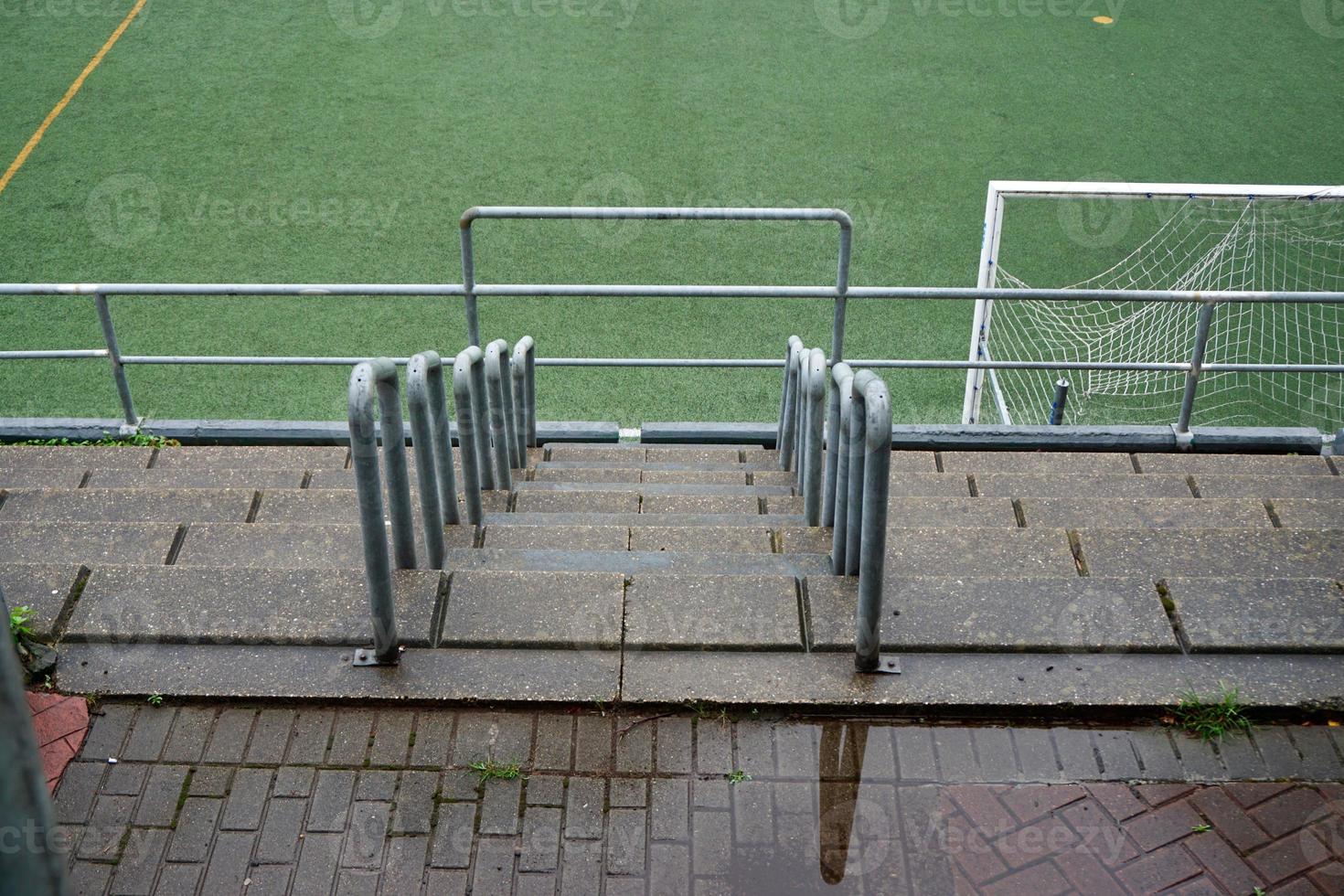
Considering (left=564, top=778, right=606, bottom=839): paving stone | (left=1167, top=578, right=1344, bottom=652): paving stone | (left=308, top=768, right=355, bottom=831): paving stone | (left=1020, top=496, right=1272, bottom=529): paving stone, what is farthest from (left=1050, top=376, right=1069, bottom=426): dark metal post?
(left=308, top=768, right=355, bottom=831): paving stone

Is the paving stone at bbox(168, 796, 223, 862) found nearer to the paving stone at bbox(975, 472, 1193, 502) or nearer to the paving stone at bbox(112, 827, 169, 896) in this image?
the paving stone at bbox(112, 827, 169, 896)

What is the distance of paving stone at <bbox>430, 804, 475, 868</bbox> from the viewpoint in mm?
3281

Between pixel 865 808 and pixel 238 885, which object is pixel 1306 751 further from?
pixel 238 885

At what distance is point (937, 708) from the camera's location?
3.75 m

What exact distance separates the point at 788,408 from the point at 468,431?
1.68 metres

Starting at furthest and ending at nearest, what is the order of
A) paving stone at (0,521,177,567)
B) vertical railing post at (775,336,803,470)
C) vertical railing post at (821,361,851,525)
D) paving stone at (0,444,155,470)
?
1. paving stone at (0,444,155,470)
2. vertical railing post at (775,336,803,470)
3. paving stone at (0,521,177,567)
4. vertical railing post at (821,361,851,525)

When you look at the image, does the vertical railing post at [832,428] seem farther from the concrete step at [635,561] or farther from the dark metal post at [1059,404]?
the dark metal post at [1059,404]

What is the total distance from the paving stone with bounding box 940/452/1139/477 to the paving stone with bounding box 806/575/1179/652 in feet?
5.48

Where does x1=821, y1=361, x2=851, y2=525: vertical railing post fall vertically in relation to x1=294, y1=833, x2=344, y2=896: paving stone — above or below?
above

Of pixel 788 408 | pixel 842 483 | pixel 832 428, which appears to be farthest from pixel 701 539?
pixel 788 408

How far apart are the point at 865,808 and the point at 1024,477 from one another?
2.52m

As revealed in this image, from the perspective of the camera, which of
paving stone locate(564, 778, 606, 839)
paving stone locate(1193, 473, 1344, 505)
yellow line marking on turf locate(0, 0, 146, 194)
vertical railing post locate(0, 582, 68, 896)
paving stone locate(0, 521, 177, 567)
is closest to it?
vertical railing post locate(0, 582, 68, 896)

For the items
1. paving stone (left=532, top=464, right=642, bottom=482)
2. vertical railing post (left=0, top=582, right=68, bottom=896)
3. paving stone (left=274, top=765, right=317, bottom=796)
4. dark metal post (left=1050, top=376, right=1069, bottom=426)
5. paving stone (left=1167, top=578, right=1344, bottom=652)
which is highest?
vertical railing post (left=0, top=582, right=68, bottom=896)

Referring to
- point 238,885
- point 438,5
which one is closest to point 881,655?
point 238,885
